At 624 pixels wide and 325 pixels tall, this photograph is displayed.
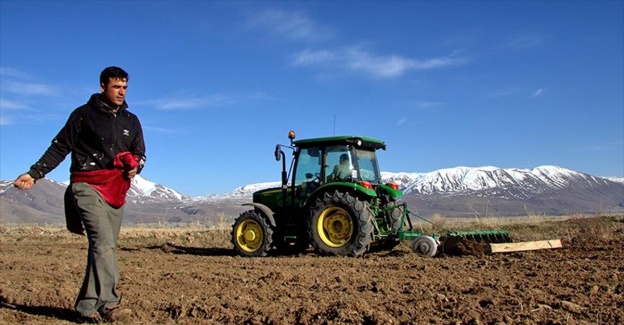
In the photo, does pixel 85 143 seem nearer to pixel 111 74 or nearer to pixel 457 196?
pixel 111 74

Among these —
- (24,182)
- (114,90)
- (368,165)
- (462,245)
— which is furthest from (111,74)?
(368,165)

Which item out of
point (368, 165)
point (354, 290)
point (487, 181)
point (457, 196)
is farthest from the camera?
point (487, 181)

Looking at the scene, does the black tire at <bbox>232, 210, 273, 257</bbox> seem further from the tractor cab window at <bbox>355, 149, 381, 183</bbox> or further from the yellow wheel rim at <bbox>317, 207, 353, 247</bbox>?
the tractor cab window at <bbox>355, 149, 381, 183</bbox>

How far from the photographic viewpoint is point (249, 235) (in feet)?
34.8

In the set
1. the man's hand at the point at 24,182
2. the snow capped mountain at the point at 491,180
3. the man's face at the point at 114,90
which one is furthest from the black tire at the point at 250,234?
the snow capped mountain at the point at 491,180

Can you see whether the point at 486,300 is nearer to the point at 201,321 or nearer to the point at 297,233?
the point at 201,321

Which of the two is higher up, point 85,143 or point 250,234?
point 85,143

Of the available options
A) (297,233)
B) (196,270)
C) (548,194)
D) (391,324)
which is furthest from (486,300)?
(548,194)

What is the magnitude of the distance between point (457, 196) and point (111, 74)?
139 m

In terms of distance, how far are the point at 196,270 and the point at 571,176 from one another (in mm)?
193179

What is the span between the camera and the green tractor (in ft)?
30.9

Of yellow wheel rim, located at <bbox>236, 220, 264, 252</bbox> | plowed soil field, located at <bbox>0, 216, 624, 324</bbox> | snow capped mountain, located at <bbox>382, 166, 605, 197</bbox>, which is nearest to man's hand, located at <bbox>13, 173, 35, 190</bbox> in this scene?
plowed soil field, located at <bbox>0, 216, 624, 324</bbox>

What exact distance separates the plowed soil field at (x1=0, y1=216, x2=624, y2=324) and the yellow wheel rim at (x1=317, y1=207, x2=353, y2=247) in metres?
0.92

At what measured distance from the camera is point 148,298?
221 inches
